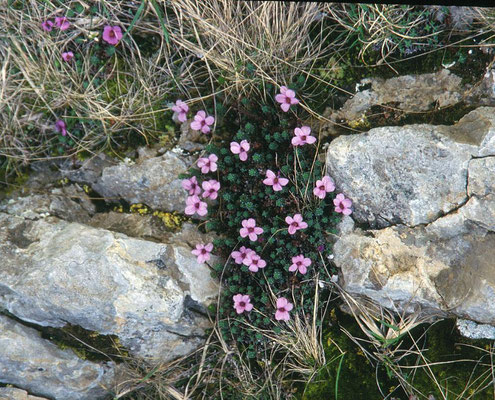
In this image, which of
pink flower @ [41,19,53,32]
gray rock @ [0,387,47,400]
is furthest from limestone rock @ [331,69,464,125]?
gray rock @ [0,387,47,400]

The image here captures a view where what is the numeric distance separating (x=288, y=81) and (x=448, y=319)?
108 inches

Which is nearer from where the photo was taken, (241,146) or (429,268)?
(429,268)

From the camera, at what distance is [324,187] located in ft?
13.9

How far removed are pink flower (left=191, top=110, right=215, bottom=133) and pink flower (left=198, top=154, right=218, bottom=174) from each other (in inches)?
12.4

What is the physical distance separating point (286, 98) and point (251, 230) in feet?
4.28

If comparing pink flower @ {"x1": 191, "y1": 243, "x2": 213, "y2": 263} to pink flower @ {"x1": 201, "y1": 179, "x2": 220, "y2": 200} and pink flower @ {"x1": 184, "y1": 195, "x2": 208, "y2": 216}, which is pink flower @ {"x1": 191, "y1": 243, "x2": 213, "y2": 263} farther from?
pink flower @ {"x1": 201, "y1": 179, "x2": 220, "y2": 200}

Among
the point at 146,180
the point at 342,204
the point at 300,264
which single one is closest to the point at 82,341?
the point at 146,180

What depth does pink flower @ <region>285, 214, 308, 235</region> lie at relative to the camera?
420 centimetres

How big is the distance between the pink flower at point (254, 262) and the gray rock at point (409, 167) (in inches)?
38.5

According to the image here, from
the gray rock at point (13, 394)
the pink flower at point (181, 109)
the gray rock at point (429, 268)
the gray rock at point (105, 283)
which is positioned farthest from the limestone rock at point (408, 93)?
the gray rock at point (13, 394)

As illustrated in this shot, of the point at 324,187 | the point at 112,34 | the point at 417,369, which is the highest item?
the point at 112,34

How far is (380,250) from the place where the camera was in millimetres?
4113

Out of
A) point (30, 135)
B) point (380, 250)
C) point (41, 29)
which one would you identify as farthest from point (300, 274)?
point (41, 29)

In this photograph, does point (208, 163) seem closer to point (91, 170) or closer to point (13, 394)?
point (91, 170)
